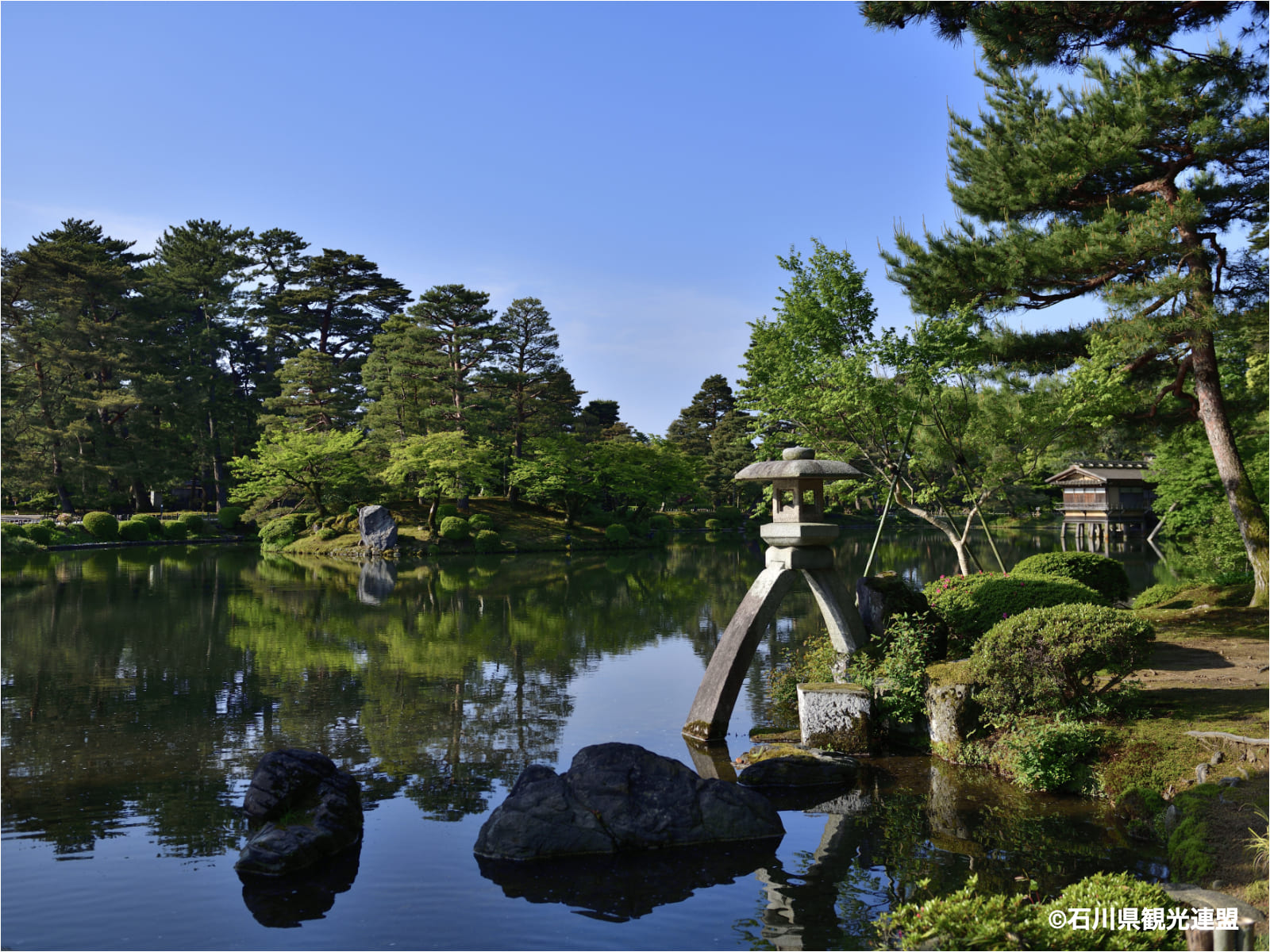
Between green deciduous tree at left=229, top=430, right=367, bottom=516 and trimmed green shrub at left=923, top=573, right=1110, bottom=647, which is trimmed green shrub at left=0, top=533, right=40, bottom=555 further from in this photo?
trimmed green shrub at left=923, top=573, right=1110, bottom=647

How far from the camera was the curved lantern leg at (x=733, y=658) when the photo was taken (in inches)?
439

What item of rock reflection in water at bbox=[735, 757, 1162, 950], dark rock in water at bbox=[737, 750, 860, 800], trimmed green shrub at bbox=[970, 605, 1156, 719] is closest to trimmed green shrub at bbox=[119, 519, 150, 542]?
dark rock in water at bbox=[737, 750, 860, 800]

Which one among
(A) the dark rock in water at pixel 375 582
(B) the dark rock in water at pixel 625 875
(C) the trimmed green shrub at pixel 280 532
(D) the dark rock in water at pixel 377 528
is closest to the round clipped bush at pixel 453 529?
(D) the dark rock in water at pixel 377 528

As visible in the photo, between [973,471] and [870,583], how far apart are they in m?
6.78

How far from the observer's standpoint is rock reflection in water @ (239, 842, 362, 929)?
6.59m

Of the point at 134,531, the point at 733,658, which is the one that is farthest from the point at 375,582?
the point at 733,658

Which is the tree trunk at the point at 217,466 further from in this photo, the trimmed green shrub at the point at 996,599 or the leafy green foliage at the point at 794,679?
the trimmed green shrub at the point at 996,599

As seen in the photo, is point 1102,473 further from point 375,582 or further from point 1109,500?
point 375,582

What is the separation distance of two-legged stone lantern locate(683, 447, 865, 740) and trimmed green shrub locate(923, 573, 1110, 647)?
4.31 feet

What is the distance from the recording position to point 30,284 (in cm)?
4247

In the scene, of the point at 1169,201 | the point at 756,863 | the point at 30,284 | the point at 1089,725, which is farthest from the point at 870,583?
the point at 30,284

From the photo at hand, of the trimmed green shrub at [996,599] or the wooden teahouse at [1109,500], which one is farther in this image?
the wooden teahouse at [1109,500]

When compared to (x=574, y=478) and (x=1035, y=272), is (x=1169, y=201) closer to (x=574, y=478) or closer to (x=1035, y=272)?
(x=1035, y=272)

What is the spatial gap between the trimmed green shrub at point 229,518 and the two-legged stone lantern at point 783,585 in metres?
38.4
